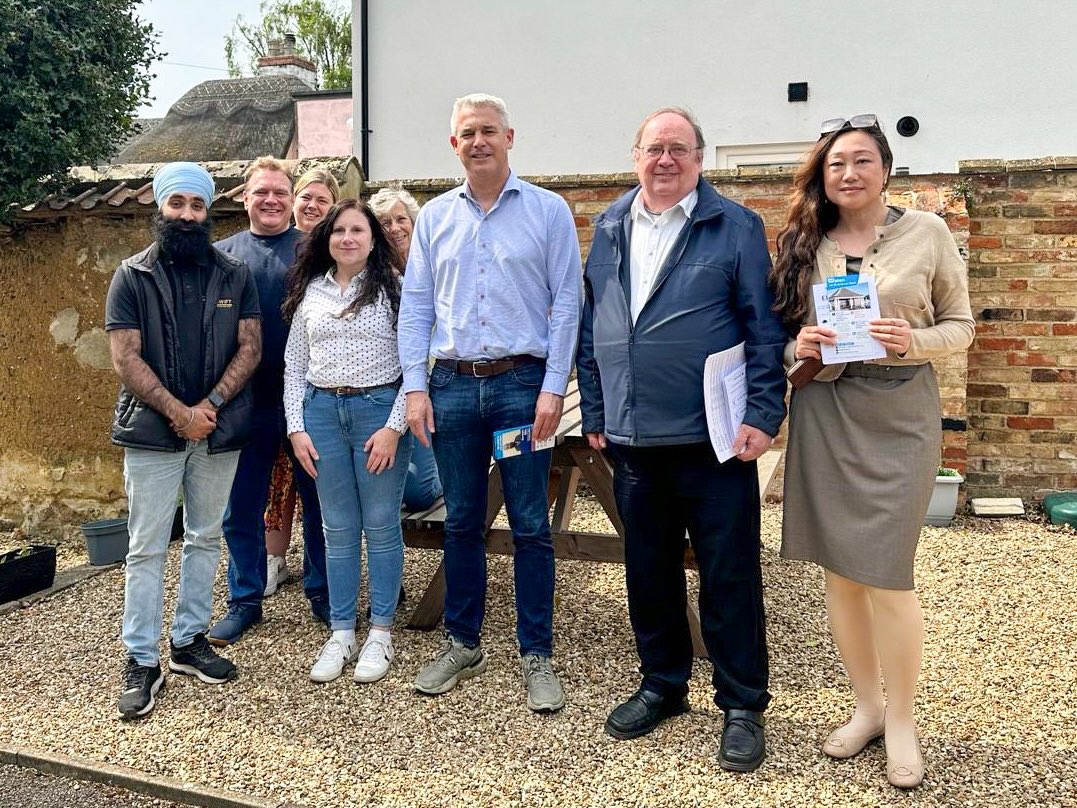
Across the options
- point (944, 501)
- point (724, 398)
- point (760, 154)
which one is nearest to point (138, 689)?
point (724, 398)

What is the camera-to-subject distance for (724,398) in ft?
9.20

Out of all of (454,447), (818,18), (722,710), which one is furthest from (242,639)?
(818,18)

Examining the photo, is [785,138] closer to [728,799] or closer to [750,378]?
[750,378]

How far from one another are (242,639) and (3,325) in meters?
3.33

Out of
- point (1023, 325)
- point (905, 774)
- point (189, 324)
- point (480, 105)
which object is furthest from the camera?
point (1023, 325)

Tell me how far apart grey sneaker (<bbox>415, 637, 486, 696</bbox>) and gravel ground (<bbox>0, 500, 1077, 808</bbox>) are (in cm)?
5

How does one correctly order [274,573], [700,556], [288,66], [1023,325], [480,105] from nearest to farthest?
[700,556] < [480,105] < [274,573] < [1023,325] < [288,66]

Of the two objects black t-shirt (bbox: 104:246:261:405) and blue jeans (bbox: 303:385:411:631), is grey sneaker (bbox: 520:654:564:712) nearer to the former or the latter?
blue jeans (bbox: 303:385:411:631)

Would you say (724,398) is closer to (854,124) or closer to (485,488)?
(854,124)

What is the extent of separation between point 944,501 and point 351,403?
4.02 metres

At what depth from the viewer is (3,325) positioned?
5895 mm

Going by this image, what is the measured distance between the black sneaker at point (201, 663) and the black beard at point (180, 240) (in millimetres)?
1603

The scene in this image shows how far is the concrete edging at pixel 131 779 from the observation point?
2.80m

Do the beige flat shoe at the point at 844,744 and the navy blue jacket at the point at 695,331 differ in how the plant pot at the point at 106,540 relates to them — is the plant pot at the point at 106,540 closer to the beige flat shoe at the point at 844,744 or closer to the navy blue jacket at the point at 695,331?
the navy blue jacket at the point at 695,331
